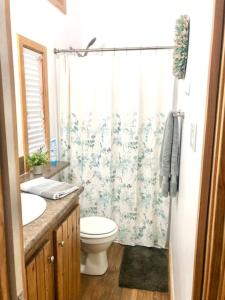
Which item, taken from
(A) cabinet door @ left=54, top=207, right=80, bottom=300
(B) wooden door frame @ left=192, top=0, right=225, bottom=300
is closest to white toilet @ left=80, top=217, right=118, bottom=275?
(A) cabinet door @ left=54, top=207, right=80, bottom=300

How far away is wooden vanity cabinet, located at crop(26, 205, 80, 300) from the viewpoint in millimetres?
1103

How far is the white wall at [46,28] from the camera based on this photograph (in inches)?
72.1

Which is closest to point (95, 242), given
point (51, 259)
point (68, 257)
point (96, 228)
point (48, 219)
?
point (96, 228)

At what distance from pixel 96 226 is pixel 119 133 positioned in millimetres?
890

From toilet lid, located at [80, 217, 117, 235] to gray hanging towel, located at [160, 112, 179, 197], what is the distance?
619mm

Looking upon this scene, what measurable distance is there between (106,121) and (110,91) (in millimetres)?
285

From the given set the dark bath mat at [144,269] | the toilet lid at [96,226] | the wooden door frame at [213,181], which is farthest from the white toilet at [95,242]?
the wooden door frame at [213,181]

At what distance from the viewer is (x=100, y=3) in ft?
9.07

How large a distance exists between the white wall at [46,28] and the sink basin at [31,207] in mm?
623

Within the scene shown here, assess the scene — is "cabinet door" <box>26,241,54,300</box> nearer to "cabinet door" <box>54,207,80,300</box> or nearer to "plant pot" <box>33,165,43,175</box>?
"cabinet door" <box>54,207,80,300</box>

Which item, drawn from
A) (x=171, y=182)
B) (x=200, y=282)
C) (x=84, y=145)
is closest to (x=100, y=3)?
(x=84, y=145)

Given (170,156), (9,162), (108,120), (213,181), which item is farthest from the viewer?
(108,120)

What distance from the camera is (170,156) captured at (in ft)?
6.09

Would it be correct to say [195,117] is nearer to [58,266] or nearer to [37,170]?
[58,266]
